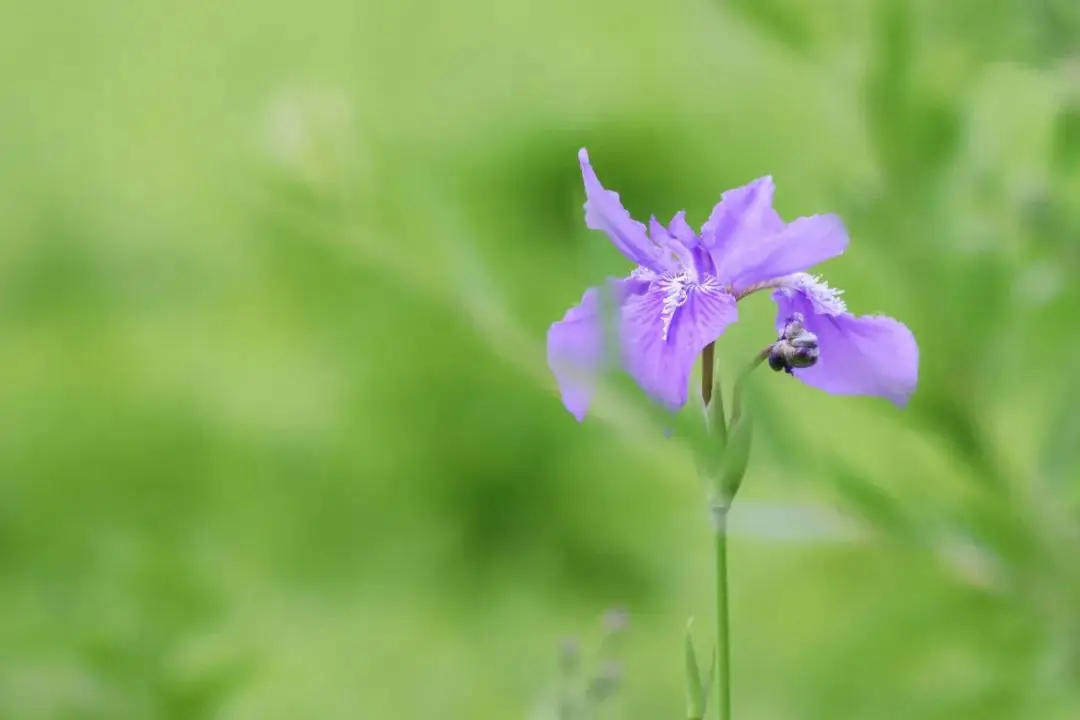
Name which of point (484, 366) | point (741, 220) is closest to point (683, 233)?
point (741, 220)

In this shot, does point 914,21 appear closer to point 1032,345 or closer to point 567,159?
point 1032,345

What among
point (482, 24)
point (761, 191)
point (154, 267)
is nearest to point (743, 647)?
point (761, 191)

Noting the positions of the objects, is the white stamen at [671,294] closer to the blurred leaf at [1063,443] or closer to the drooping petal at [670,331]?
the drooping petal at [670,331]

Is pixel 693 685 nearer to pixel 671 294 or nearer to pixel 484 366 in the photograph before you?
pixel 671 294

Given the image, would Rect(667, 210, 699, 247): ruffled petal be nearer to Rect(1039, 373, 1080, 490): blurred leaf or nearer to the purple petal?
the purple petal

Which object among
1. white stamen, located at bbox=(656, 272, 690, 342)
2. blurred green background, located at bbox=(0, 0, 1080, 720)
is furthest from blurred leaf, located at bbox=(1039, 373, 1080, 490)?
white stamen, located at bbox=(656, 272, 690, 342)

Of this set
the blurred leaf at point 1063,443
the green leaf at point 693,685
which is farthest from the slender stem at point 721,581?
the blurred leaf at point 1063,443
